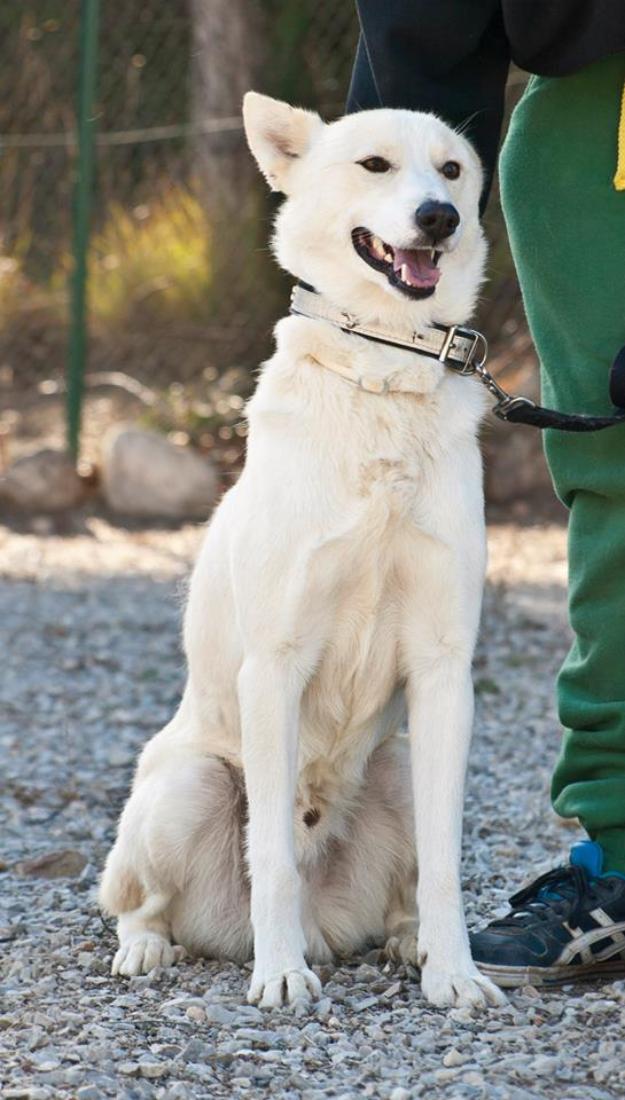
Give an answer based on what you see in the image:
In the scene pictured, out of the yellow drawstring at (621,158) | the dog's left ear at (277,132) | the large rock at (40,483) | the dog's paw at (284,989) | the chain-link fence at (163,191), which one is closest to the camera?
the dog's paw at (284,989)

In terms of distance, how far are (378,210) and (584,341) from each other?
419mm

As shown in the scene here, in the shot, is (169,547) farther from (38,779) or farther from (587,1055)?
(587,1055)

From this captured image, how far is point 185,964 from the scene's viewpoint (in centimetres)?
281

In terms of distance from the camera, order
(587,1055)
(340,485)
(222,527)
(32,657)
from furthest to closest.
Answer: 1. (32,657)
2. (222,527)
3. (340,485)
4. (587,1055)

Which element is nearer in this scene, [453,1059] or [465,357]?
[453,1059]

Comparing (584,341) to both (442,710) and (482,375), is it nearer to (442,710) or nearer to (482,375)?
(482,375)

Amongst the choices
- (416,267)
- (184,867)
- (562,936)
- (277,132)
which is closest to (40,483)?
(277,132)

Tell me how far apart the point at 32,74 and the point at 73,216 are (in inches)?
75.5

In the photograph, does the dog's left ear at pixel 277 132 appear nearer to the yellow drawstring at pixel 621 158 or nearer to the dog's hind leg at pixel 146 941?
the yellow drawstring at pixel 621 158

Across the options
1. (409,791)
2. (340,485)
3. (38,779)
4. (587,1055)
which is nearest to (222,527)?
(340,485)

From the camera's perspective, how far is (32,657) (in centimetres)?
553

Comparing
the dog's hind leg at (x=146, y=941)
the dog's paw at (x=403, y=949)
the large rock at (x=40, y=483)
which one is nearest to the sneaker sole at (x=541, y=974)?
the dog's paw at (x=403, y=949)

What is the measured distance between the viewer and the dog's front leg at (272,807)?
101 inches

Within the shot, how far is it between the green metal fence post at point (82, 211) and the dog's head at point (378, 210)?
490 cm
